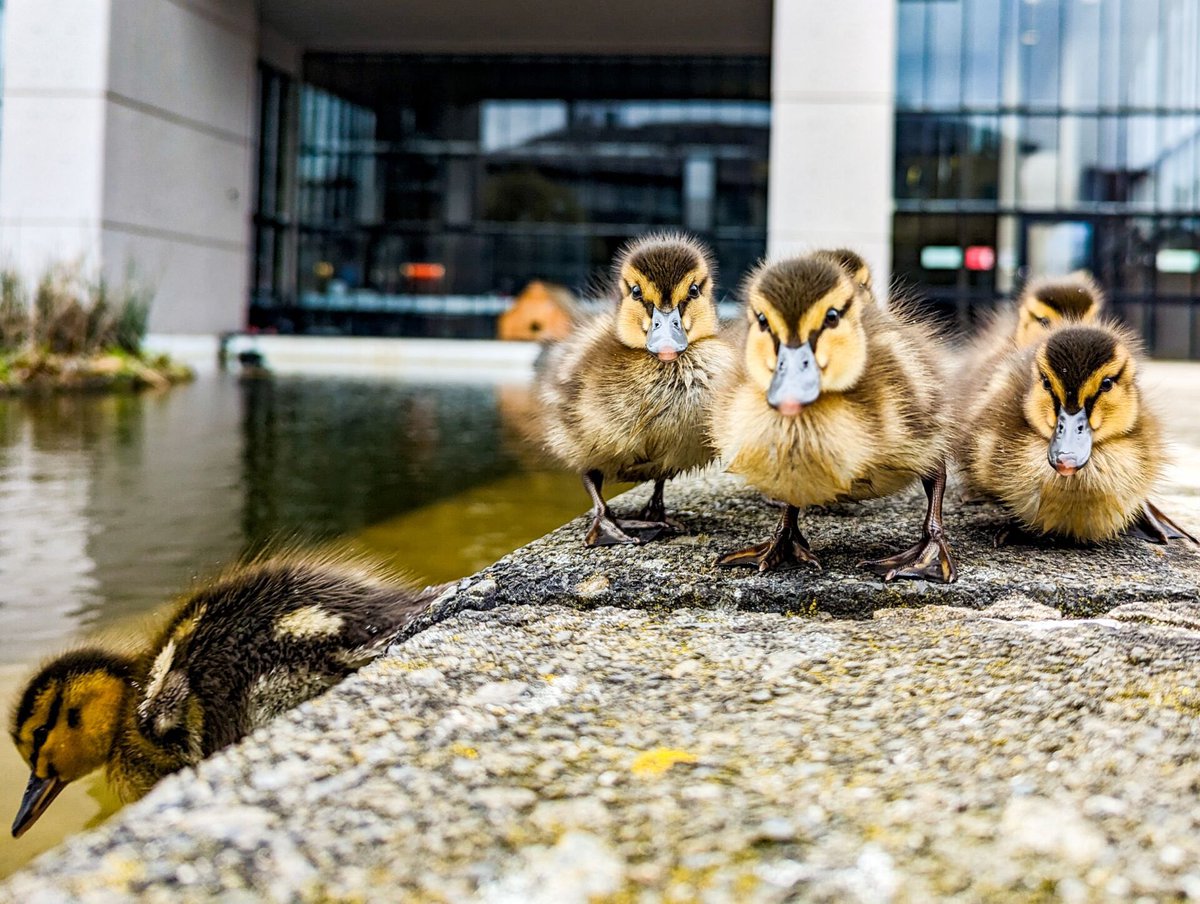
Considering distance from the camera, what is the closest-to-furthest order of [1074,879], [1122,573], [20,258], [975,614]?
[1074,879] < [975,614] < [1122,573] < [20,258]

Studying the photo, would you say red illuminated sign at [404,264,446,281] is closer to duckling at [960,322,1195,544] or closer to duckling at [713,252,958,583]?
duckling at [960,322,1195,544]

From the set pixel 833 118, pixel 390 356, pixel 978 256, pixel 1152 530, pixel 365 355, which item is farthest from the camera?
pixel 978 256

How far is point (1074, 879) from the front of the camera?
1.13 m

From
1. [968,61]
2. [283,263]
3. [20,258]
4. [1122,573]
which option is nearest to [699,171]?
[968,61]

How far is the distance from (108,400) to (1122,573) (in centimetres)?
1016

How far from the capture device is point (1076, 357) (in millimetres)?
2527

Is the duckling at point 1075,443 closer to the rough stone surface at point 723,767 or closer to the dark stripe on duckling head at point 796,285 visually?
the rough stone surface at point 723,767

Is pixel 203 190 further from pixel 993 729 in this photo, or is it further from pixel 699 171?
pixel 993 729

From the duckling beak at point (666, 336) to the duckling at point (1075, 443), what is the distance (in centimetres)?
84

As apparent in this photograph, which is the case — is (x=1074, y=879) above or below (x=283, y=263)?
below

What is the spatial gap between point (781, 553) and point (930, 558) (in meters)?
0.30

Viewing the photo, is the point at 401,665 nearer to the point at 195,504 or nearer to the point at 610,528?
the point at 610,528

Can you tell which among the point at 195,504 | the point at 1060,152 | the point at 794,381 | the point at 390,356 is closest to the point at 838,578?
the point at 794,381

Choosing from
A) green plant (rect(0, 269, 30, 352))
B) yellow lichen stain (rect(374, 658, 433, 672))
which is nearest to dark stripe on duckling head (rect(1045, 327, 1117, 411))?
yellow lichen stain (rect(374, 658, 433, 672))
